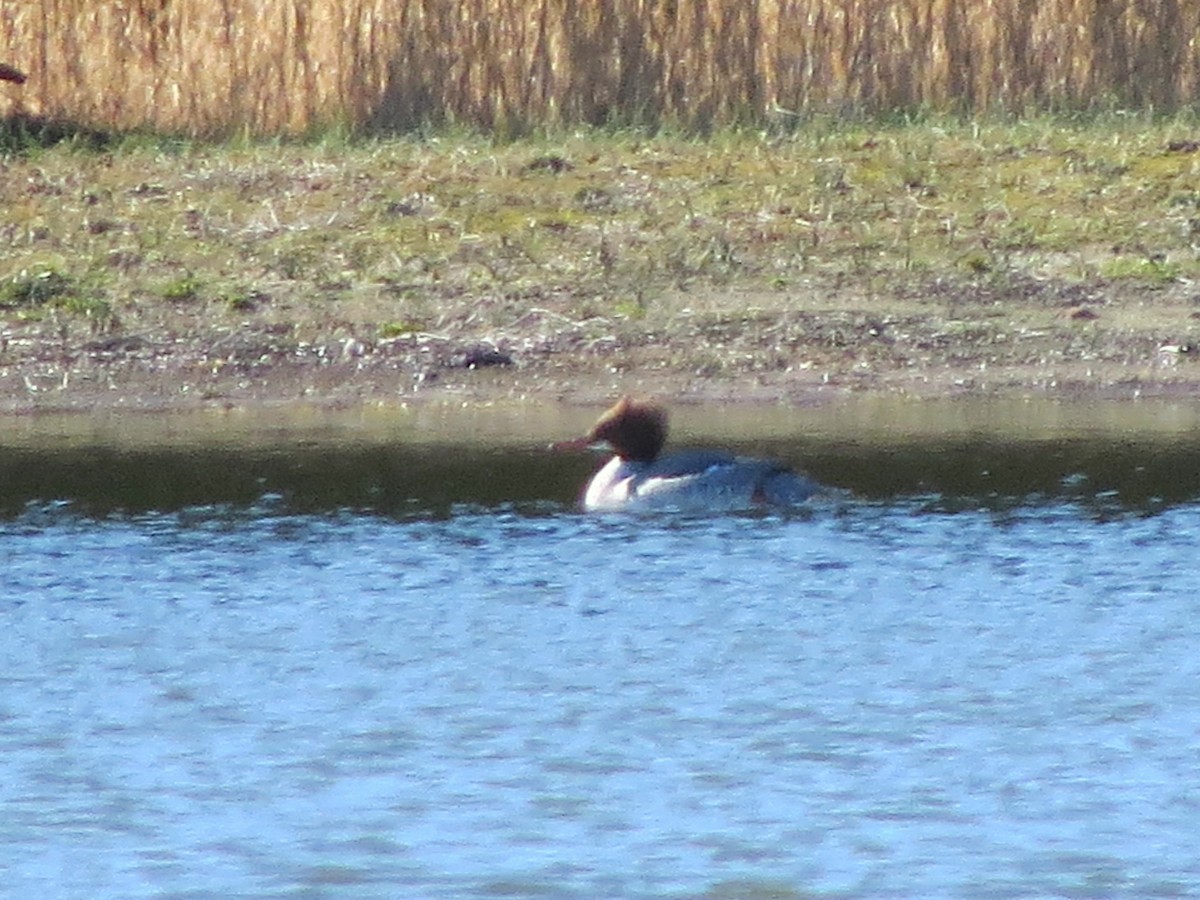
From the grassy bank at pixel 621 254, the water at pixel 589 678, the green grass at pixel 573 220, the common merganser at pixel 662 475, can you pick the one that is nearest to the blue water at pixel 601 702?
the water at pixel 589 678

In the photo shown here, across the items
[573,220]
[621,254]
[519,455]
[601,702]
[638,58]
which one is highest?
[638,58]

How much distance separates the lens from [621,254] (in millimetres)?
15367

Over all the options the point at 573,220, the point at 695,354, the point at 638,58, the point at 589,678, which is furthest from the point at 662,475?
the point at 638,58

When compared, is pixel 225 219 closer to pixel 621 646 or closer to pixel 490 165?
pixel 490 165

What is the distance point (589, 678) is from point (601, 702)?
30cm

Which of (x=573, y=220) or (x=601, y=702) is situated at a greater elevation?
Result: (x=573, y=220)

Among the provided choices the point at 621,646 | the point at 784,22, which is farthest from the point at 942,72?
the point at 621,646

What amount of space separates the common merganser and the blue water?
0.44 feet

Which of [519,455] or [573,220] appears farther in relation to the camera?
[573,220]

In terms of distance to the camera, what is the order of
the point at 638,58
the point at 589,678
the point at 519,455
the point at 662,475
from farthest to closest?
1. the point at 638,58
2. the point at 519,455
3. the point at 662,475
4. the point at 589,678

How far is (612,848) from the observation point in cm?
694

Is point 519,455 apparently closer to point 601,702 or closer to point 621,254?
point 621,254

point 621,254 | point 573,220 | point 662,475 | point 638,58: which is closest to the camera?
point 662,475

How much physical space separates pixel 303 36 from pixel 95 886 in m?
11.7
